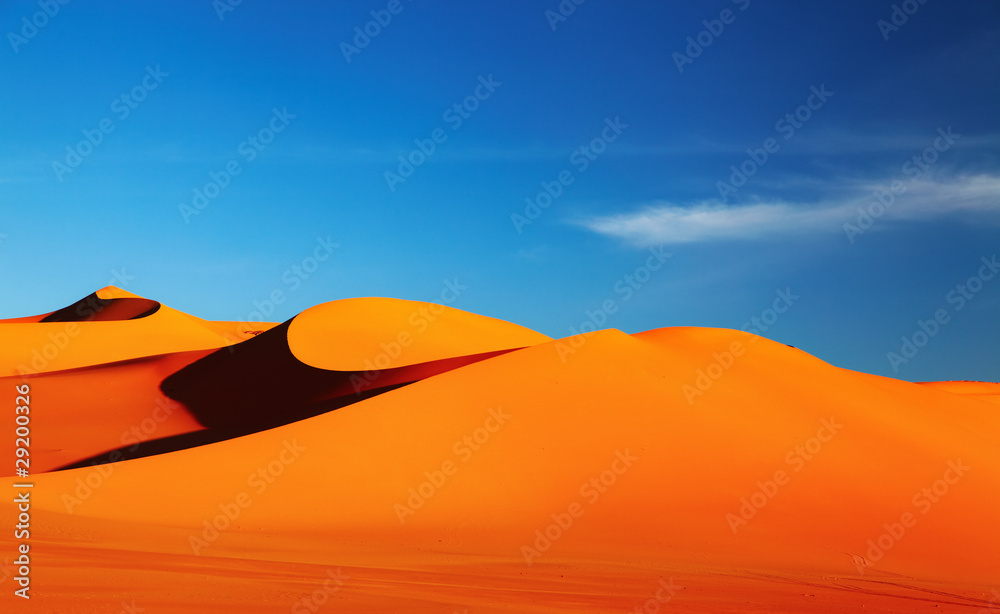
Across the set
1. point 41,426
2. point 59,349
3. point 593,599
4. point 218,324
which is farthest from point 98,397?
point 218,324

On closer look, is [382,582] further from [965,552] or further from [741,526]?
[965,552]

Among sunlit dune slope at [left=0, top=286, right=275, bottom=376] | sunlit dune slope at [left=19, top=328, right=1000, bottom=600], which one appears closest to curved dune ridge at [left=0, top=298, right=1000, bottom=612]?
sunlit dune slope at [left=19, top=328, right=1000, bottom=600]

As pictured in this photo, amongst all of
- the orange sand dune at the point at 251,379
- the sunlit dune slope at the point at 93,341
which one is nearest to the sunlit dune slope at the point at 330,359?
the orange sand dune at the point at 251,379

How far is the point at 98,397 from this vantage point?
88.6ft

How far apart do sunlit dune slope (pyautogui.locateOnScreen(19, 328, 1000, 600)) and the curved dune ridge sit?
58mm

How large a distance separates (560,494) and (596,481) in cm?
90

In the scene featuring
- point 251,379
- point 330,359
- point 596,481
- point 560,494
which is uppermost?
point 330,359

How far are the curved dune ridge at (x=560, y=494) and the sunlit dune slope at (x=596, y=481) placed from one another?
58 mm

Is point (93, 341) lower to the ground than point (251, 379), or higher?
higher

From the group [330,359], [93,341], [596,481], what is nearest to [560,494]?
[596,481]

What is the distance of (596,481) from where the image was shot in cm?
1490

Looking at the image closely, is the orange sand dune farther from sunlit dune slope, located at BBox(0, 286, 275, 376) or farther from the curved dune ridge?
sunlit dune slope, located at BBox(0, 286, 275, 376)

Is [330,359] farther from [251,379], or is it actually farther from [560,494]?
[560,494]

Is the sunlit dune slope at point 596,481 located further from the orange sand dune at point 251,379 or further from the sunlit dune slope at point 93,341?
the sunlit dune slope at point 93,341
